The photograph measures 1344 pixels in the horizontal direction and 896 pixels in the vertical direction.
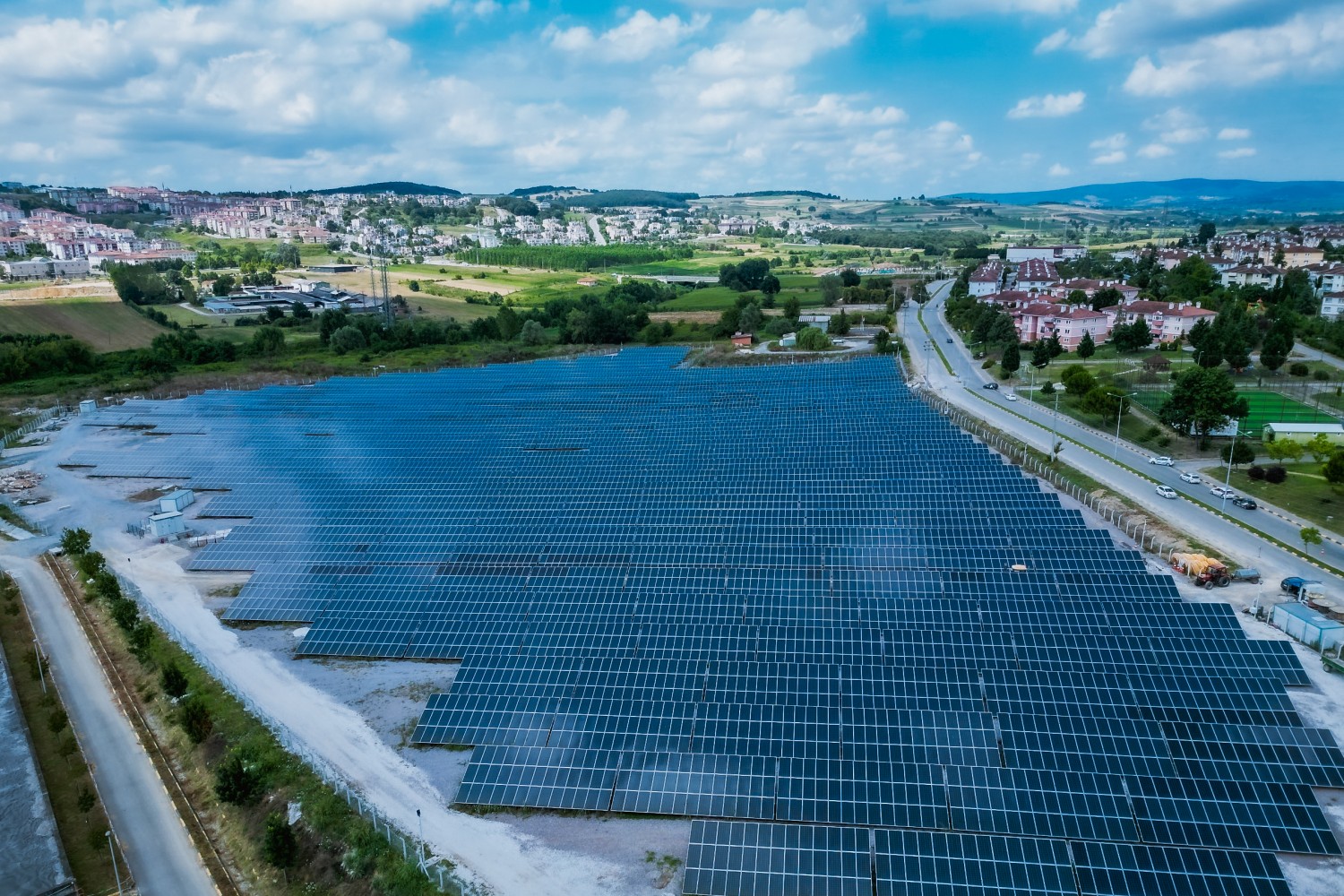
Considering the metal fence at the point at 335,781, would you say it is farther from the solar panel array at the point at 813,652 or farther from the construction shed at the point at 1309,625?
the construction shed at the point at 1309,625

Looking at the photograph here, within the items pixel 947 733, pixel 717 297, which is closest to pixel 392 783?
pixel 947 733

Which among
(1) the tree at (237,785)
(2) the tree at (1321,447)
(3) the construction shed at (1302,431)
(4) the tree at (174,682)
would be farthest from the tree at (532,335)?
(1) the tree at (237,785)

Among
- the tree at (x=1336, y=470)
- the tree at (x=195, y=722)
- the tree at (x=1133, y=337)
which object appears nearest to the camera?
the tree at (x=195, y=722)

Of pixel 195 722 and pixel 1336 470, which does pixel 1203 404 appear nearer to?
pixel 1336 470

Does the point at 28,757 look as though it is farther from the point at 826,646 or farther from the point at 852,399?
the point at 852,399

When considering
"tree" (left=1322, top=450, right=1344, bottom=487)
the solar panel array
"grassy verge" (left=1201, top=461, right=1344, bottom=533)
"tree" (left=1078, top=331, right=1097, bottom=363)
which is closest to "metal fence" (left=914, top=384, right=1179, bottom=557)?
the solar panel array

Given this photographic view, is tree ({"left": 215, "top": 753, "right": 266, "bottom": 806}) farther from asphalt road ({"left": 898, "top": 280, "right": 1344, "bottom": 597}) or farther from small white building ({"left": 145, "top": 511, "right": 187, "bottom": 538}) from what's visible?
asphalt road ({"left": 898, "top": 280, "right": 1344, "bottom": 597})
